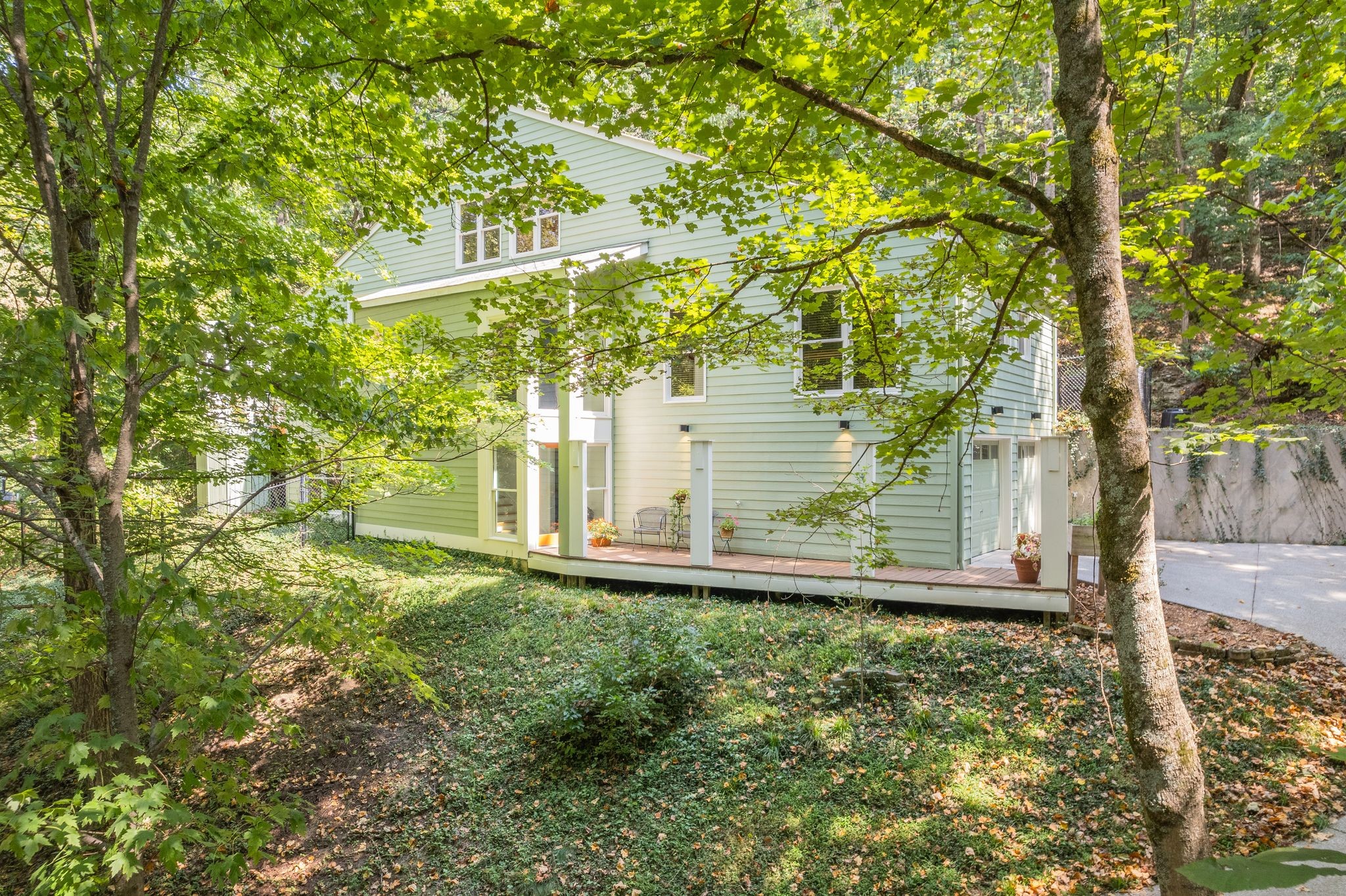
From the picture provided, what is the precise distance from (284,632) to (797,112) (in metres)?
3.85

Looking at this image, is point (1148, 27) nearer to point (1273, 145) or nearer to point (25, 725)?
point (1273, 145)

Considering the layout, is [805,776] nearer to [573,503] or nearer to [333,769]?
[333,769]

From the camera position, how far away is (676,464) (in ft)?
38.5

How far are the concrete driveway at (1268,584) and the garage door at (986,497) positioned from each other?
2.30 meters

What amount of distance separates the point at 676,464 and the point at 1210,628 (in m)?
7.48

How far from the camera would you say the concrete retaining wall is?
11.4 meters

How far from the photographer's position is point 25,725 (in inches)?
321

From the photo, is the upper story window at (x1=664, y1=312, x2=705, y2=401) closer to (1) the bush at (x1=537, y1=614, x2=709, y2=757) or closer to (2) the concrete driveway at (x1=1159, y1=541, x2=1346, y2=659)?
(1) the bush at (x1=537, y1=614, x2=709, y2=757)

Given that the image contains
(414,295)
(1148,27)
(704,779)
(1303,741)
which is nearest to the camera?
(1148,27)

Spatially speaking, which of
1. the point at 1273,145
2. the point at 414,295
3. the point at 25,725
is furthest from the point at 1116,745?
the point at 414,295

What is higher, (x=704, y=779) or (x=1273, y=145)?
(x=1273, y=145)

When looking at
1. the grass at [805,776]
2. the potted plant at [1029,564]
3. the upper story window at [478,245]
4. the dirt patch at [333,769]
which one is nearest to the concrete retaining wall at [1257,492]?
the potted plant at [1029,564]

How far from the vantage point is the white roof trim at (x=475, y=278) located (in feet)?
36.9

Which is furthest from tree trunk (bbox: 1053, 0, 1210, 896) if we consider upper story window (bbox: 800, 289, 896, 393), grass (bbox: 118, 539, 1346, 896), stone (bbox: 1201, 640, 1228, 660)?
stone (bbox: 1201, 640, 1228, 660)
